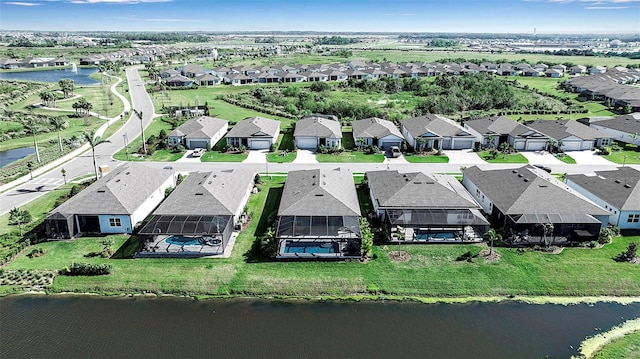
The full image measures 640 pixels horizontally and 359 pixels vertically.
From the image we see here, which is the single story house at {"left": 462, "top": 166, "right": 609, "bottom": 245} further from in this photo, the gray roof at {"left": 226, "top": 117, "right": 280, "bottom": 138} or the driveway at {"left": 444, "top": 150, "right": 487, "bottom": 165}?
the gray roof at {"left": 226, "top": 117, "right": 280, "bottom": 138}

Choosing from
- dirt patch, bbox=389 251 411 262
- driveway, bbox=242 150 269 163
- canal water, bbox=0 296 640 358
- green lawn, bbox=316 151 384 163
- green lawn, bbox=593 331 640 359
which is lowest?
green lawn, bbox=593 331 640 359

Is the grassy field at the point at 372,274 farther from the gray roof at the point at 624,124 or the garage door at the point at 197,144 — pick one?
the gray roof at the point at 624,124

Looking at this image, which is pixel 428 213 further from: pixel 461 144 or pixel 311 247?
pixel 461 144

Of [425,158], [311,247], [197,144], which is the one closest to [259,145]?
[197,144]

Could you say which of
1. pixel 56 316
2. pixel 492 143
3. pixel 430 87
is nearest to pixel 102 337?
pixel 56 316

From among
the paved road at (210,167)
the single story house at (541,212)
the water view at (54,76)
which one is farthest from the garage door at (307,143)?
the water view at (54,76)

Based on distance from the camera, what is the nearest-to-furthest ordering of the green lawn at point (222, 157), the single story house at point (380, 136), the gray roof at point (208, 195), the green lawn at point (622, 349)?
the green lawn at point (622, 349) → the gray roof at point (208, 195) → the green lawn at point (222, 157) → the single story house at point (380, 136)

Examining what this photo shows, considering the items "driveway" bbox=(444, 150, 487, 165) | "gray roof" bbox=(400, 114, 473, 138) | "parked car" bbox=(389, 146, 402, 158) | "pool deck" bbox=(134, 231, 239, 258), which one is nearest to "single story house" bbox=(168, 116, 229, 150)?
"parked car" bbox=(389, 146, 402, 158)
